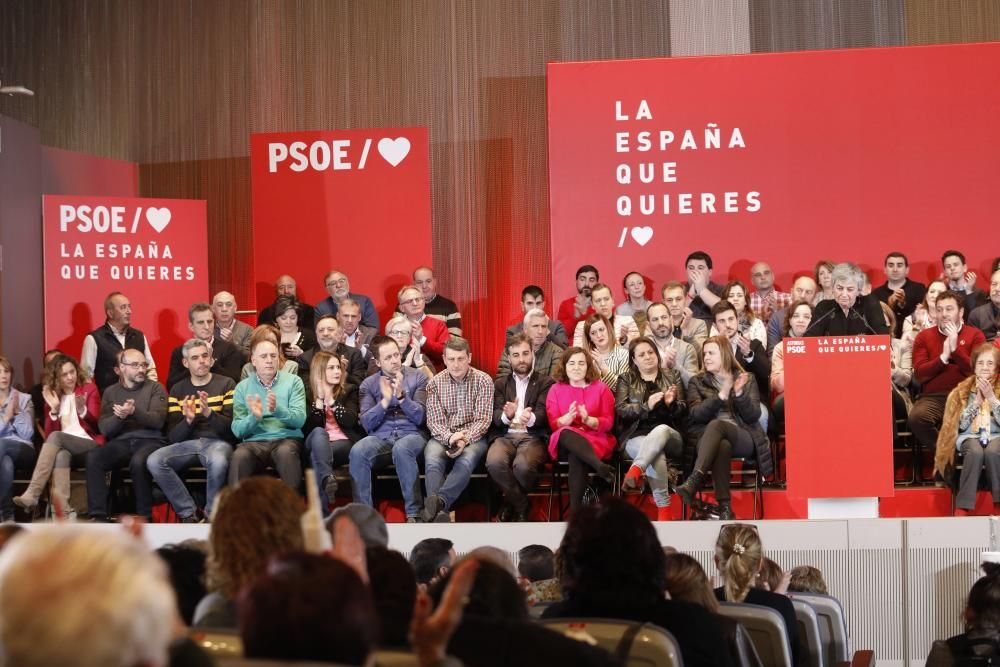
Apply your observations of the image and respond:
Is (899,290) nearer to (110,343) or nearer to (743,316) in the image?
(743,316)

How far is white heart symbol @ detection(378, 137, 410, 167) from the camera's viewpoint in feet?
29.8

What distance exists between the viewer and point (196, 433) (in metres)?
7.00

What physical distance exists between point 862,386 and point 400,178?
4189 millimetres

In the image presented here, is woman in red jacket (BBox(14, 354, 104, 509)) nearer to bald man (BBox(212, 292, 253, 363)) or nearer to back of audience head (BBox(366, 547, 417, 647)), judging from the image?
bald man (BBox(212, 292, 253, 363))

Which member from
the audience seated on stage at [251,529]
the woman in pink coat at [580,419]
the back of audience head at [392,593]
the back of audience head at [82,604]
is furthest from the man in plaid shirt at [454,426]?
the back of audience head at [82,604]

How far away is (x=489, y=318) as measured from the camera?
10.2 metres

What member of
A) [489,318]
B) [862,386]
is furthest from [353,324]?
[862,386]

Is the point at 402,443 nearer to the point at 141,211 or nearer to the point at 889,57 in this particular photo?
the point at 141,211

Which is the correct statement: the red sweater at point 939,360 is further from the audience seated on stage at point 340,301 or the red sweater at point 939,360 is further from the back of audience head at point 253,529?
the back of audience head at point 253,529

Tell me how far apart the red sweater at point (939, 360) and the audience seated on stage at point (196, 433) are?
3765 mm


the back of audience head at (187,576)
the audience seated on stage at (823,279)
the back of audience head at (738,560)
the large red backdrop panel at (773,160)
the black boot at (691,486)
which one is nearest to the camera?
the back of audience head at (187,576)

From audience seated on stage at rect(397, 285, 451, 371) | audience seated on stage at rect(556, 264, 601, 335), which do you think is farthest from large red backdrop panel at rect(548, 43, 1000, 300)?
audience seated on stage at rect(397, 285, 451, 371)

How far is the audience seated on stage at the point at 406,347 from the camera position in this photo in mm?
7352

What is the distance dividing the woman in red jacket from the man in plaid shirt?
6.20ft
